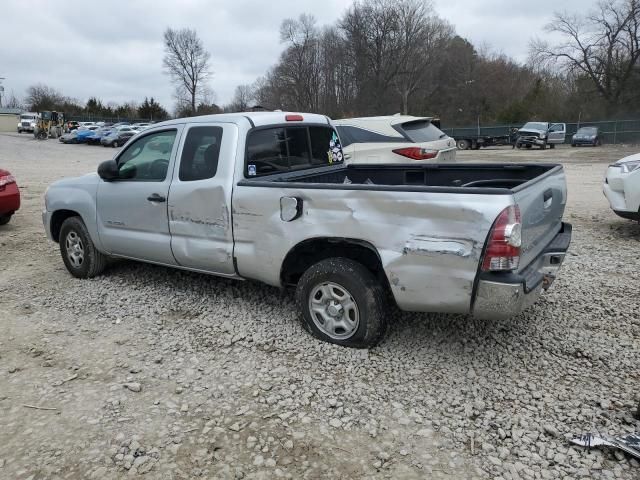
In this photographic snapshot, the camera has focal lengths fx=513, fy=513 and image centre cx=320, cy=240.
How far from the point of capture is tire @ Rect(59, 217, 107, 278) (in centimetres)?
566

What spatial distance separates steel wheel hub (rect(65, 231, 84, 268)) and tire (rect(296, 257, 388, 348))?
3.06m

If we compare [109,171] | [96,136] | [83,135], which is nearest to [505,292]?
[109,171]

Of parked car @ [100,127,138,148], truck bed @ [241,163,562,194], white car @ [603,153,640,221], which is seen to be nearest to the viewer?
truck bed @ [241,163,562,194]

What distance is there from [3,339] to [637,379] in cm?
490

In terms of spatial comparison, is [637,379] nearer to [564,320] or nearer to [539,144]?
[564,320]

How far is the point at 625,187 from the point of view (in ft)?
21.8

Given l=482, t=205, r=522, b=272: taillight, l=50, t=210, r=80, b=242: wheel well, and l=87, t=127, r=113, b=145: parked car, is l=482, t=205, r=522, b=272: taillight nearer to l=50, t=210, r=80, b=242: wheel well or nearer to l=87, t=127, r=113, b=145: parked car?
l=50, t=210, r=80, b=242: wheel well

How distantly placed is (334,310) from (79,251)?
11.2 ft

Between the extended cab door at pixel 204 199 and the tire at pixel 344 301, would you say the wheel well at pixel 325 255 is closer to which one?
the tire at pixel 344 301

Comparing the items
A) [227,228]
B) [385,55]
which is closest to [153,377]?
[227,228]

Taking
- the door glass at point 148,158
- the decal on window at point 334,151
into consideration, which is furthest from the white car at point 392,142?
the door glass at point 148,158

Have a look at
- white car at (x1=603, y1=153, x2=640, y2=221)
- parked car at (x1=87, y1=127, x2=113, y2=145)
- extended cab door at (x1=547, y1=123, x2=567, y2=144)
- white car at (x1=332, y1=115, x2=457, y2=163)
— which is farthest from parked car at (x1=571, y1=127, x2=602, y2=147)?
parked car at (x1=87, y1=127, x2=113, y2=145)

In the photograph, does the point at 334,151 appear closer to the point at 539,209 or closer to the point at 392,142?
the point at 539,209

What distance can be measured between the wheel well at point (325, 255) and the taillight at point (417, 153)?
4.44m
